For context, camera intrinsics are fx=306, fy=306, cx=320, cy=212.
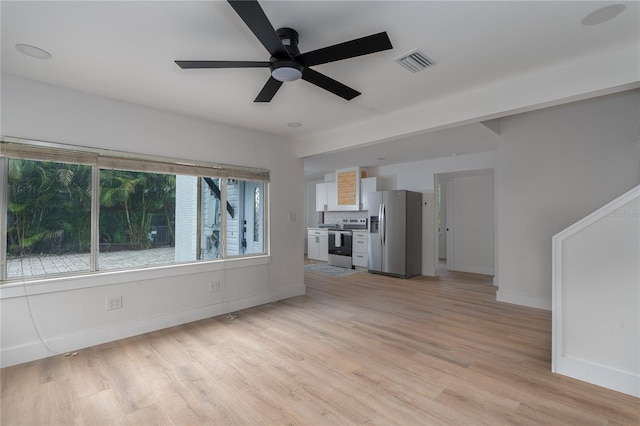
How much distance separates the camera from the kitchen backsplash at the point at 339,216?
7.80 metres

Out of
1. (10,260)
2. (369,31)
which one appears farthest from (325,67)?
(10,260)

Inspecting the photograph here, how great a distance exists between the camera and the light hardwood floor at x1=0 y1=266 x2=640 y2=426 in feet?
6.40

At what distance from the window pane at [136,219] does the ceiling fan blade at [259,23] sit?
243 centimetres

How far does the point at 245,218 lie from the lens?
4406 millimetres

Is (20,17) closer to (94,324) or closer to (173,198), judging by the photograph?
(173,198)

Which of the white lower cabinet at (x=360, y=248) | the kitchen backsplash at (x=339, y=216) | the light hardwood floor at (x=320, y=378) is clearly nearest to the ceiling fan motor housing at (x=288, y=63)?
the light hardwood floor at (x=320, y=378)

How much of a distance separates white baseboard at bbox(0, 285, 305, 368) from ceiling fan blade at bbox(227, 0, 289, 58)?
305cm

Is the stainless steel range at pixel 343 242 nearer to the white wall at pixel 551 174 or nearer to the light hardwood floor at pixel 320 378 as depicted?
the white wall at pixel 551 174

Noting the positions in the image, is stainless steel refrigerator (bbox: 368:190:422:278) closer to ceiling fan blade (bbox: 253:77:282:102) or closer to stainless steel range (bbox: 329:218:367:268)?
stainless steel range (bbox: 329:218:367:268)

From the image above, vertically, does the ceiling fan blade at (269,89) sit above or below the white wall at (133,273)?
above

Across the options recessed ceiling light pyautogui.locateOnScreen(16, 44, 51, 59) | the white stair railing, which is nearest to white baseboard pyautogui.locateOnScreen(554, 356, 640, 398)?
the white stair railing

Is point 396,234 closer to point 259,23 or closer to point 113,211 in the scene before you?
point 113,211

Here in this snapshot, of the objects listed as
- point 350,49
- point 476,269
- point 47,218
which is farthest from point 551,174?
point 47,218

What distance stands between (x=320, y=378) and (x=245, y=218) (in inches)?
102
